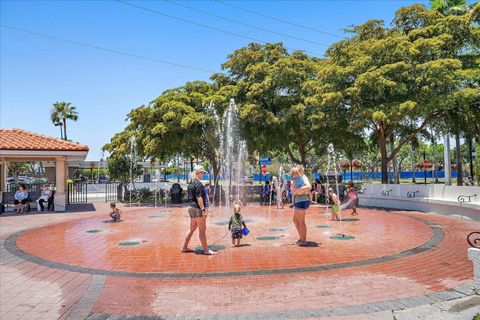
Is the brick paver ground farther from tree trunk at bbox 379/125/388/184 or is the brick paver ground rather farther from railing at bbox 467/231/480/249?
tree trunk at bbox 379/125/388/184

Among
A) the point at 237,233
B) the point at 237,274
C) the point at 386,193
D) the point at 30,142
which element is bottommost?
the point at 237,274

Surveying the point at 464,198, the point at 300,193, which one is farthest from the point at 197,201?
the point at 464,198

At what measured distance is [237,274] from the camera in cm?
674

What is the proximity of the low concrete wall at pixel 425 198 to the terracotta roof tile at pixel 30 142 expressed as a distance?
14.5 m

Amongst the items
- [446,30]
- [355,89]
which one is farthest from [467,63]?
[355,89]

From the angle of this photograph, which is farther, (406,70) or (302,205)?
(406,70)

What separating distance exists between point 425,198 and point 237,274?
1144 cm

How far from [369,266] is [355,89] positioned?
11546 mm

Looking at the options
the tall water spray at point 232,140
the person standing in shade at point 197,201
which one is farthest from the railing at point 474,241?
the tall water spray at point 232,140

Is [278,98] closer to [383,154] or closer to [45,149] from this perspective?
[383,154]

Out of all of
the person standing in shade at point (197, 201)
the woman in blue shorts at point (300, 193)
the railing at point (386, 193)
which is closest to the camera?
the person standing in shade at point (197, 201)

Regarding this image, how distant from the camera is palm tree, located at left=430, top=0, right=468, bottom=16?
76.0 ft

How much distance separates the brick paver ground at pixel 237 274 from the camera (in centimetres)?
524

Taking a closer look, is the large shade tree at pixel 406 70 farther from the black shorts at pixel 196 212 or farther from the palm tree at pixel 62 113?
the palm tree at pixel 62 113
